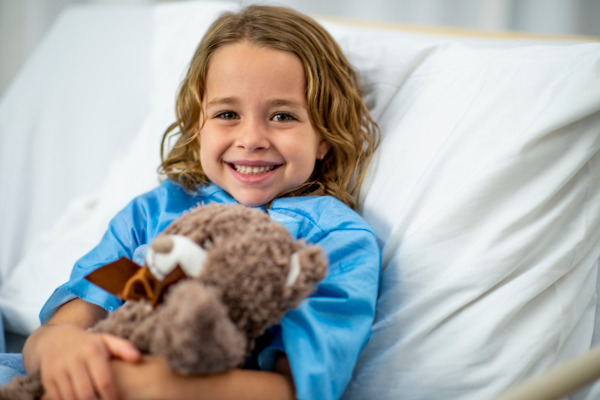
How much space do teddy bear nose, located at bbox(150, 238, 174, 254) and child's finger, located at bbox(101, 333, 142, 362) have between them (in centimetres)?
12

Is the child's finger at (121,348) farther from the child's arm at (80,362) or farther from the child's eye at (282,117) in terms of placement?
the child's eye at (282,117)

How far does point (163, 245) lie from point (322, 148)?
50cm

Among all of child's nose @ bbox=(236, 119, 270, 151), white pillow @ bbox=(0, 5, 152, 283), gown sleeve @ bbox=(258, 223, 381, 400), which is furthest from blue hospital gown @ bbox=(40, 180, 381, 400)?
white pillow @ bbox=(0, 5, 152, 283)

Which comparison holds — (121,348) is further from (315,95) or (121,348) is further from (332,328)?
(315,95)

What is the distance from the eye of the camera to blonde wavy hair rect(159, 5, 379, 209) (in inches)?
32.2

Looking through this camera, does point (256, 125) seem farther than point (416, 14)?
No

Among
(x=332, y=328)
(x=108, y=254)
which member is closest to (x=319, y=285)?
(x=332, y=328)

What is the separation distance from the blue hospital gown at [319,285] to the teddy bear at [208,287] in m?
0.08

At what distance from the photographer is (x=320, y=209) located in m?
0.76

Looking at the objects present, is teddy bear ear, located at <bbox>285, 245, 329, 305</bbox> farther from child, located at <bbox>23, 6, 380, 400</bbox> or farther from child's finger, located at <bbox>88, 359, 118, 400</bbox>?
child's finger, located at <bbox>88, 359, 118, 400</bbox>

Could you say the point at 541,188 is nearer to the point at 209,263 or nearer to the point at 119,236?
the point at 209,263

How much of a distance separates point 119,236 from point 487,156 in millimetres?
651

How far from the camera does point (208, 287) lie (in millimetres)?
443

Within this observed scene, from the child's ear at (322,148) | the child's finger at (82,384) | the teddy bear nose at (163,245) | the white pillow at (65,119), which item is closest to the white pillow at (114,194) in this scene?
the white pillow at (65,119)
